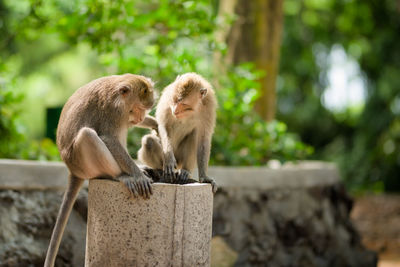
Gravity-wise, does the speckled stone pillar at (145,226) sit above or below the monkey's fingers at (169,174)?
below

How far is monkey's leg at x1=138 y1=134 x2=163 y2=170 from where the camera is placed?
15.5 ft

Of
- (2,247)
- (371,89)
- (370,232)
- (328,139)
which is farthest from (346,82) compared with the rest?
(2,247)

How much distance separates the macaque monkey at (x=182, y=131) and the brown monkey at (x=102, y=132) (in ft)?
1.37

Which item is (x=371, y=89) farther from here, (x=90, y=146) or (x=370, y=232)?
(x=90, y=146)

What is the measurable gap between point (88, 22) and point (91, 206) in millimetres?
3570

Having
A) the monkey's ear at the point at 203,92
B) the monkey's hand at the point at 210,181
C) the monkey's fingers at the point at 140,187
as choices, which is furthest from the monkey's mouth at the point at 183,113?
the monkey's fingers at the point at 140,187

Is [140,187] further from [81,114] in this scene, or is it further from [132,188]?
[81,114]

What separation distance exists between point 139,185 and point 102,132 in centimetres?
55

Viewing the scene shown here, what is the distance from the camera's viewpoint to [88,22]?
6.92 metres

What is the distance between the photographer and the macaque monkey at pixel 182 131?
14.9ft

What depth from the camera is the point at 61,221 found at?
422 cm

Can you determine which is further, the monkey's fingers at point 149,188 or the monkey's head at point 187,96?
the monkey's head at point 187,96

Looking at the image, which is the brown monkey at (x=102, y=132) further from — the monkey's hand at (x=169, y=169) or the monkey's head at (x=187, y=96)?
the monkey's hand at (x=169, y=169)

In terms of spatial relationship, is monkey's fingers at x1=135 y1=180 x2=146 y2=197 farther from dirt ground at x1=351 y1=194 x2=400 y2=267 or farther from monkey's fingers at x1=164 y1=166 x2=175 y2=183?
dirt ground at x1=351 y1=194 x2=400 y2=267
